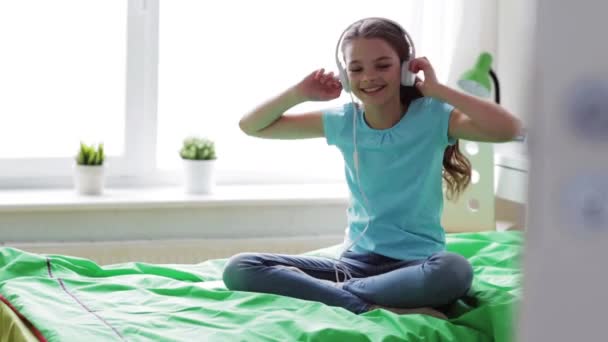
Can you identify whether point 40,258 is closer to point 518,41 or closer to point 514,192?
point 514,192

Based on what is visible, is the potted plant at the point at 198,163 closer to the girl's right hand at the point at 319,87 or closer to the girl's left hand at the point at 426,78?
the girl's right hand at the point at 319,87

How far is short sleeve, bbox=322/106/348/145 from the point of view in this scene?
1.96m

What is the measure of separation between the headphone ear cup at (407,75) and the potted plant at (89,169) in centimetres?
107

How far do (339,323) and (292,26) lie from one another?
149cm

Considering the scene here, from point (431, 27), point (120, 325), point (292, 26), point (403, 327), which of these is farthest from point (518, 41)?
point (120, 325)

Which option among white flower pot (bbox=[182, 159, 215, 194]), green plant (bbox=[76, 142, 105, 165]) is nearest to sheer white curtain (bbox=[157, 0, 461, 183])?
white flower pot (bbox=[182, 159, 215, 194])

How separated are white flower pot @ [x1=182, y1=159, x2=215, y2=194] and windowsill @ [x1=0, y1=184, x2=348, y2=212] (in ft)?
→ 0.09

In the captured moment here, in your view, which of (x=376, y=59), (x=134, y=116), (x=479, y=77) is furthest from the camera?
(x=134, y=116)

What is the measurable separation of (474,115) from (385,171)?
24 centimetres

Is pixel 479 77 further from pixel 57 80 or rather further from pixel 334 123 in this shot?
pixel 57 80

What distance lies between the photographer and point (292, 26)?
9.19 ft

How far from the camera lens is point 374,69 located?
1.83 m

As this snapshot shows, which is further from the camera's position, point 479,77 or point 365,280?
point 479,77

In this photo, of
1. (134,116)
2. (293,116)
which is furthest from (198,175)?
(293,116)
